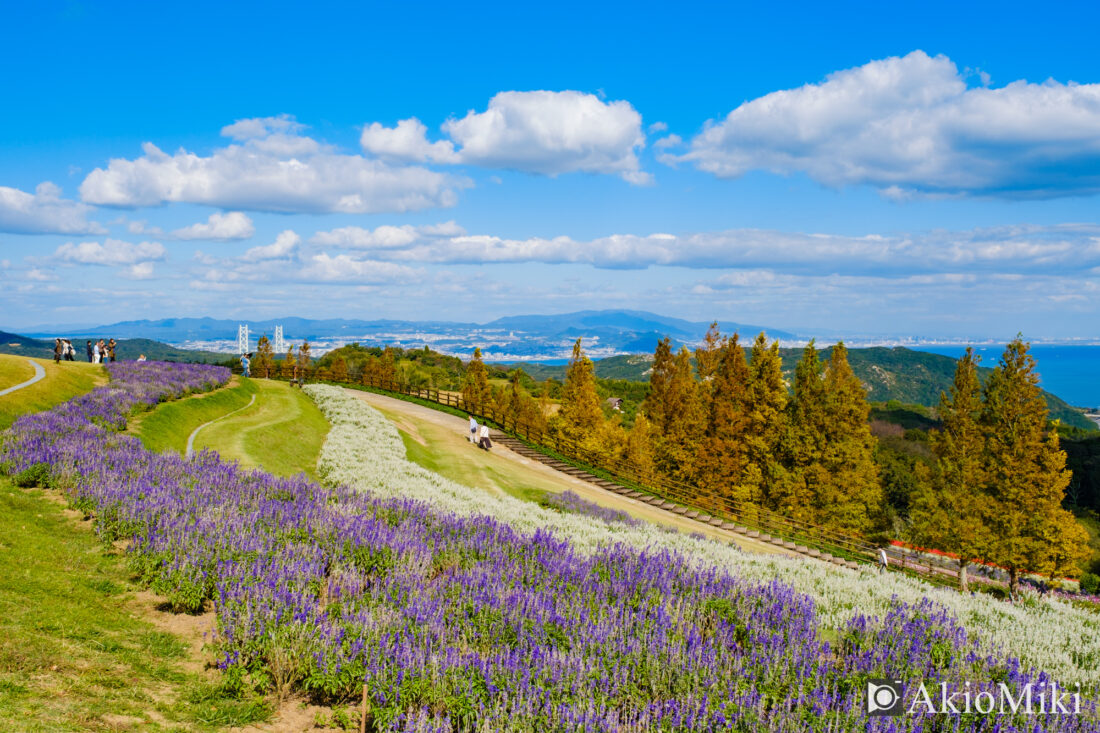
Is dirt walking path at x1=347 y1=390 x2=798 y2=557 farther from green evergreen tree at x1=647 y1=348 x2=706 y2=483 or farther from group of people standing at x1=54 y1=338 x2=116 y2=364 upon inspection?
group of people standing at x1=54 y1=338 x2=116 y2=364

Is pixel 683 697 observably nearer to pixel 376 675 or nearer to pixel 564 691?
pixel 564 691

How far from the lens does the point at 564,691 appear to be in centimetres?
600

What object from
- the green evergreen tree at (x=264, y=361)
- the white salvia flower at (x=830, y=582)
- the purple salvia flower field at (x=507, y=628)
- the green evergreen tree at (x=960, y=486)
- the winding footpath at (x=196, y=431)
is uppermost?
the green evergreen tree at (x=264, y=361)

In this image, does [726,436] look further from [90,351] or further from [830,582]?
[90,351]

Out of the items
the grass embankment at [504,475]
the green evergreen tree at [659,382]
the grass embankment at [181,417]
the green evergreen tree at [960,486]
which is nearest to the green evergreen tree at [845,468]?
the green evergreen tree at [960,486]

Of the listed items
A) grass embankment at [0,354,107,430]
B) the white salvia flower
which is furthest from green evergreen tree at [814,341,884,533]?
grass embankment at [0,354,107,430]

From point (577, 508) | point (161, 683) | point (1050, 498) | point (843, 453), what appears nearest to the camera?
point (161, 683)

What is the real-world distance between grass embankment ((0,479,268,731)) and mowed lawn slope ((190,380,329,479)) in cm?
1193

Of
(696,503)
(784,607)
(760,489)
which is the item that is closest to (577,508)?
(696,503)

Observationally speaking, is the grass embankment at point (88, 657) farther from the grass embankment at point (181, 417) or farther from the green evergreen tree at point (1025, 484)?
the green evergreen tree at point (1025, 484)

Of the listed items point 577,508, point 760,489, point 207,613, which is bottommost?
point 760,489

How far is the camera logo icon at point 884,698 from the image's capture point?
569 cm

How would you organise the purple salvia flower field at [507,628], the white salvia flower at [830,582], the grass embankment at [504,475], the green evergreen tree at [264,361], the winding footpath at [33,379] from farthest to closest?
1. the green evergreen tree at [264,361]
2. the grass embankment at [504,475]
3. the winding footpath at [33,379]
4. the white salvia flower at [830,582]
5. the purple salvia flower field at [507,628]

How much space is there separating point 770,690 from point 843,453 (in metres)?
41.2
